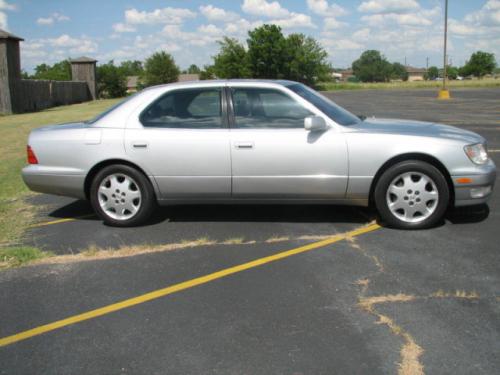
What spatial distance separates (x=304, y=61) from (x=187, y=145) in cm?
7458

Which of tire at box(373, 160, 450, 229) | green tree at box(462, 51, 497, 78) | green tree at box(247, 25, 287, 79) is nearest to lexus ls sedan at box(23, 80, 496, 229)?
tire at box(373, 160, 450, 229)

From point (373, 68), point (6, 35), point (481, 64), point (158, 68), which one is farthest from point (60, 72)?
point (481, 64)

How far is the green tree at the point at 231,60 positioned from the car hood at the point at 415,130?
6973cm

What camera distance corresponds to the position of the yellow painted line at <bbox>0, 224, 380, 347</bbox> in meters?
3.47

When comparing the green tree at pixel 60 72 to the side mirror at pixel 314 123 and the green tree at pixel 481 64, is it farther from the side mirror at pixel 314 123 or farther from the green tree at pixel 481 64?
the green tree at pixel 481 64

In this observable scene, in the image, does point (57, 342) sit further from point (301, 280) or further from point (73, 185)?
point (73, 185)

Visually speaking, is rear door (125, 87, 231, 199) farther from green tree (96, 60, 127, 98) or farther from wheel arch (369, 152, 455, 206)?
green tree (96, 60, 127, 98)

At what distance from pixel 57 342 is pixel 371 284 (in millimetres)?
2264

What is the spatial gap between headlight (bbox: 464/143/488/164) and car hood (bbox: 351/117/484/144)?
0.06 meters

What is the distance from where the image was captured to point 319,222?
5.88m

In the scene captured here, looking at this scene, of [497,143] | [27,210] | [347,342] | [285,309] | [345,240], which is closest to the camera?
[347,342]

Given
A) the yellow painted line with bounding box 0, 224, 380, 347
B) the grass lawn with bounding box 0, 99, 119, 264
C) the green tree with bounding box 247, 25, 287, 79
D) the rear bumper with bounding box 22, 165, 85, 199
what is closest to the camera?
the yellow painted line with bounding box 0, 224, 380, 347

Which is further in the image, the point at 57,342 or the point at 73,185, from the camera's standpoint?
the point at 73,185

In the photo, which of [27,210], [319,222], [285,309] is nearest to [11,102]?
[27,210]
